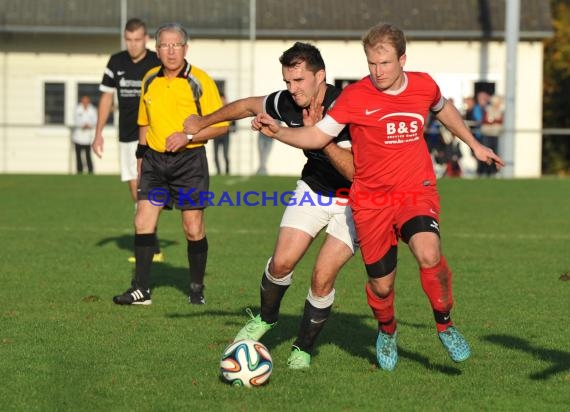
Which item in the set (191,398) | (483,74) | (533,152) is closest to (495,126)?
(533,152)

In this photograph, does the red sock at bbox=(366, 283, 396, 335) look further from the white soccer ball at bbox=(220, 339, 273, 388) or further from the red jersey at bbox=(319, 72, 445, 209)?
the white soccer ball at bbox=(220, 339, 273, 388)

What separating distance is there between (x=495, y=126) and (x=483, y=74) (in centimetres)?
592

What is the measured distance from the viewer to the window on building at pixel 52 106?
3238 centimetres

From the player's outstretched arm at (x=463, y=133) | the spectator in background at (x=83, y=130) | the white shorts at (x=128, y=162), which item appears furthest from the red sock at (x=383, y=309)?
the spectator in background at (x=83, y=130)

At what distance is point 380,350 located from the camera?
7.05 m

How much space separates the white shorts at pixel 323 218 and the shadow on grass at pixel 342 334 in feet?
2.64

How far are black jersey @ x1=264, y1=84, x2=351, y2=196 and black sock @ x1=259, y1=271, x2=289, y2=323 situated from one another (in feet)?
2.05

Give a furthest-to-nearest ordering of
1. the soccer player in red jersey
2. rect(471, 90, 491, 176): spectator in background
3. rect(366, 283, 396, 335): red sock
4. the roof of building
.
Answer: the roof of building < rect(471, 90, 491, 176): spectator in background < rect(366, 283, 396, 335): red sock < the soccer player in red jersey

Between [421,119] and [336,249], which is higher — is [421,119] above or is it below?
above

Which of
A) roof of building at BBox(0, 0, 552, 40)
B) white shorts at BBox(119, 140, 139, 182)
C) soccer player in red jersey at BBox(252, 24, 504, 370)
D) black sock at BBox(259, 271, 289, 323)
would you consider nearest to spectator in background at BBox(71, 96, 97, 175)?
roof of building at BBox(0, 0, 552, 40)

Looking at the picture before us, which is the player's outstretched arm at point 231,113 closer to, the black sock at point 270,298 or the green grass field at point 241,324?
the black sock at point 270,298

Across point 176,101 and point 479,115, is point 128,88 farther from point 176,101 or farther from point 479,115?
point 479,115

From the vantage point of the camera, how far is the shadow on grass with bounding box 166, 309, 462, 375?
7422mm

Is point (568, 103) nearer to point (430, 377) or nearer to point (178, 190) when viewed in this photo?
point (178, 190)
